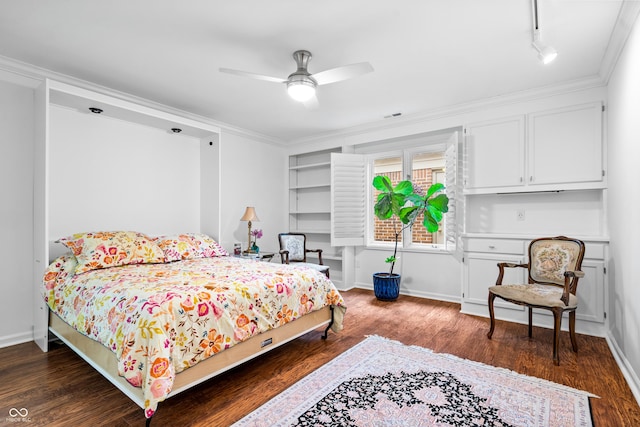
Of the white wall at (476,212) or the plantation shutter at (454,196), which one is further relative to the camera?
the plantation shutter at (454,196)

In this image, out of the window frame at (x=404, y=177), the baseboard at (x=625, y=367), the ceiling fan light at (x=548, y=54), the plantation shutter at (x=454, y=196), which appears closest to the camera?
the baseboard at (x=625, y=367)

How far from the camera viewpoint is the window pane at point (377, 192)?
16.8ft

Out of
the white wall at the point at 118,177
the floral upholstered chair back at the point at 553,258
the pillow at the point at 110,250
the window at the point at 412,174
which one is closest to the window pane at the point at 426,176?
the window at the point at 412,174

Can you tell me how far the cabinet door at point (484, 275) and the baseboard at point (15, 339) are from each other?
458 centimetres

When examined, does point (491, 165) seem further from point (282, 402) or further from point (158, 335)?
point (158, 335)

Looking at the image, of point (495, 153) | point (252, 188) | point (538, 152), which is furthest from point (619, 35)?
point (252, 188)

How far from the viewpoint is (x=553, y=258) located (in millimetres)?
3129

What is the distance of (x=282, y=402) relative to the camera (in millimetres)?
2055

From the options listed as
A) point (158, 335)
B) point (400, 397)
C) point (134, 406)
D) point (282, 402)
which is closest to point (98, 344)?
point (134, 406)

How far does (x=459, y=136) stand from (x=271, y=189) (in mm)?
3067

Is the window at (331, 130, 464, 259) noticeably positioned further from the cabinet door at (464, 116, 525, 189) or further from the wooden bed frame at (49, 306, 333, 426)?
the wooden bed frame at (49, 306, 333, 426)

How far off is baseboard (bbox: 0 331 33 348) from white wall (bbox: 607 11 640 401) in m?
4.86

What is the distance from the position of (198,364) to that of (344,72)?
2257mm

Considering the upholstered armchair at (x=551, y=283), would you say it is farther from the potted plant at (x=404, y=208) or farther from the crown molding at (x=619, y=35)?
the crown molding at (x=619, y=35)
